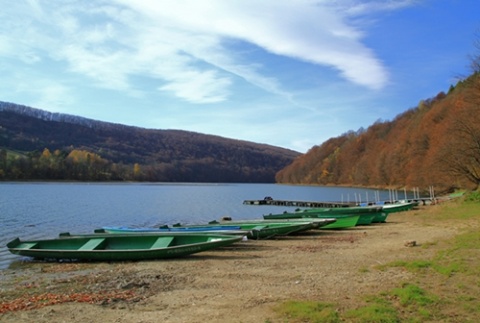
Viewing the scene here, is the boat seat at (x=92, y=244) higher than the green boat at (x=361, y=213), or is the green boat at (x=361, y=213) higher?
the boat seat at (x=92, y=244)

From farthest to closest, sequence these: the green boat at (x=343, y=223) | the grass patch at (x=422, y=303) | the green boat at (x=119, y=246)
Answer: the green boat at (x=343, y=223), the green boat at (x=119, y=246), the grass patch at (x=422, y=303)

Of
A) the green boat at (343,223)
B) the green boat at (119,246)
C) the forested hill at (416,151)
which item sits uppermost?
the forested hill at (416,151)

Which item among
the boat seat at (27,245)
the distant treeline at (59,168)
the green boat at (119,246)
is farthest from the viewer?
the distant treeline at (59,168)

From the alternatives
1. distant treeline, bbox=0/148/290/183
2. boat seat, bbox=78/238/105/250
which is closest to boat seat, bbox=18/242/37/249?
boat seat, bbox=78/238/105/250

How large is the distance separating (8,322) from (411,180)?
80005mm

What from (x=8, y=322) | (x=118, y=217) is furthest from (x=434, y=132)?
(x=8, y=322)

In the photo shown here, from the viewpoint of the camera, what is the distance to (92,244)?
1731 centimetres

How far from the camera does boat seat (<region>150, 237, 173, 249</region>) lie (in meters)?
17.2

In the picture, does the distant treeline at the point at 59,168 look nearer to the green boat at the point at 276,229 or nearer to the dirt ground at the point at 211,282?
the green boat at the point at 276,229

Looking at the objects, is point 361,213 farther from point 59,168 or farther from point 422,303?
point 59,168

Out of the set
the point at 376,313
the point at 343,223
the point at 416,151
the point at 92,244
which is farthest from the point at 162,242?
the point at 416,151

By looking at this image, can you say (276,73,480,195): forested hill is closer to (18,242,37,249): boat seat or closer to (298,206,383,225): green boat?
(298,206,383,225): green boat

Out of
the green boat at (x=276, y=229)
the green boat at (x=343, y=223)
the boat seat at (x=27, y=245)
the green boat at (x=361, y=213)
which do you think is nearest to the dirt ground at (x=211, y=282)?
the boat seat at (x=27, y=245)

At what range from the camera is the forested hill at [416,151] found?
44.1 m
